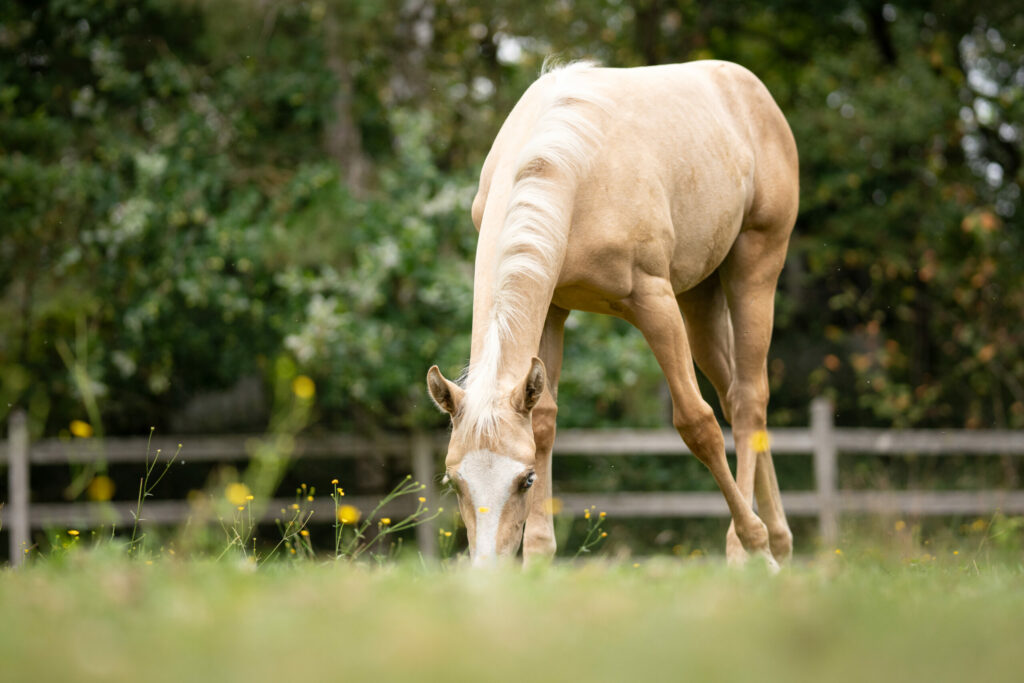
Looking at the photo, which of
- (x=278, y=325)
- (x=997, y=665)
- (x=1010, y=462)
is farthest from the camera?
(x=1010, y=462)

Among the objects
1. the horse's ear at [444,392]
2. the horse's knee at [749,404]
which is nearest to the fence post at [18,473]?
the horse's knee at [749,404]

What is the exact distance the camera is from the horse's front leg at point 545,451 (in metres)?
4.00

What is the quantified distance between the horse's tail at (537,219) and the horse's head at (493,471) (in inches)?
1.6

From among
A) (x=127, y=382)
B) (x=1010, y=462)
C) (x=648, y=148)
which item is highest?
(x=648, y=148)

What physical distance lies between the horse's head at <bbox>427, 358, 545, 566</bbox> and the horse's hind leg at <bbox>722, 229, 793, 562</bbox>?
1.78 metres

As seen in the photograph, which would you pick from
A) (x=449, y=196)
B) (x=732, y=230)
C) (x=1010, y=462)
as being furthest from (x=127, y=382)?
(x=1010, y=462)

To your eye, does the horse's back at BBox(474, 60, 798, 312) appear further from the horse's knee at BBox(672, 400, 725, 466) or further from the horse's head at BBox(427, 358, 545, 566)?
the horse's head at BBox(427, 358, 545, 566)

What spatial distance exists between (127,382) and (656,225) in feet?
26.0

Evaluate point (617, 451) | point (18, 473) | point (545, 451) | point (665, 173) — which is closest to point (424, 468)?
A: point (617, 451)

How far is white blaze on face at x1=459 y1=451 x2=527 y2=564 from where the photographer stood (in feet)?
10.1

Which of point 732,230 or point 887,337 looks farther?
A: point 887,337

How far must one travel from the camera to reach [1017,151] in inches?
455

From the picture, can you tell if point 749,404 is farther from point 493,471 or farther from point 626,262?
point 493,471

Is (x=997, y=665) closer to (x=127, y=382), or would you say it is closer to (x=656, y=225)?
(x=656, y=225)
